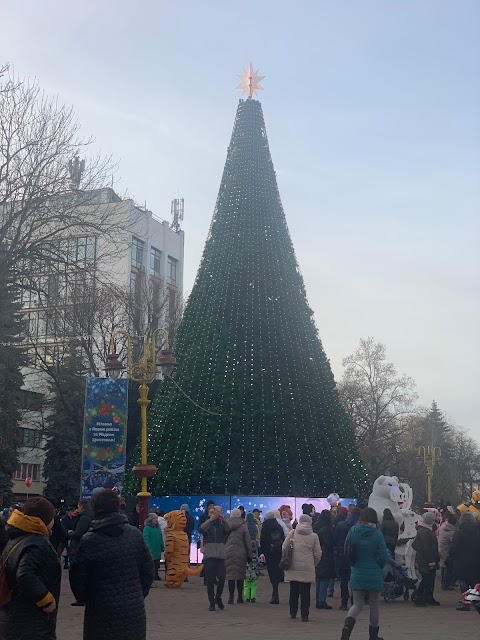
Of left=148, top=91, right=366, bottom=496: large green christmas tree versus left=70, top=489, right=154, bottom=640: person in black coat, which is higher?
left=148, top=91, right=366, bottom=496: large green christmas tree

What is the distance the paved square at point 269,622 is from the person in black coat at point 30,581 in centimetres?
541

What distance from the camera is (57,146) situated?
21766mm

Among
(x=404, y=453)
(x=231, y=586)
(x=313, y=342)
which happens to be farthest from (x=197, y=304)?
(x=404, y=453)

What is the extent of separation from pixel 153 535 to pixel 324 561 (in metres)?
5.10

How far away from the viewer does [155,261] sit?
72125 millimetres

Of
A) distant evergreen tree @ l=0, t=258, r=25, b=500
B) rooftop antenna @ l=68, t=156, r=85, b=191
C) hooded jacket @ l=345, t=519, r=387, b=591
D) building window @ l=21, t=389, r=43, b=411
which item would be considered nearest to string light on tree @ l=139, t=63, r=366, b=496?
rooftop antenna @ l=68, t=156, r=85, b=191

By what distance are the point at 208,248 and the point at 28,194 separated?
7787 mm

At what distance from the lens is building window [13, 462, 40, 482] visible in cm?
6109

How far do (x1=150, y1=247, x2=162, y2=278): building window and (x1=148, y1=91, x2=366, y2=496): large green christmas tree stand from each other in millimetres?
43454

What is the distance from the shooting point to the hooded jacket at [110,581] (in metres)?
5.73

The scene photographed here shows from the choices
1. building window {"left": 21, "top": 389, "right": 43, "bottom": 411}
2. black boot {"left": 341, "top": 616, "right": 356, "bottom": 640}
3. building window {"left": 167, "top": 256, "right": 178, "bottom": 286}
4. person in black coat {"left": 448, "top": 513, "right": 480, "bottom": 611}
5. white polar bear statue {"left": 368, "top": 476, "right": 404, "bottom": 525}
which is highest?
building window {"left": 167, "top": 256, "right": 178, "bottom": 286}

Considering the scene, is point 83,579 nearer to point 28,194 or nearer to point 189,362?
point 28,194

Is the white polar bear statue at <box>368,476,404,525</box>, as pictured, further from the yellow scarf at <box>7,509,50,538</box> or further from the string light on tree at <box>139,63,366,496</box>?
the yellow scarf at <box>7,509,50,538</box>

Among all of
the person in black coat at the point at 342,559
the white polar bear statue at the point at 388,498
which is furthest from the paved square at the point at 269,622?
the white polar bear statue at the point at 388,498
